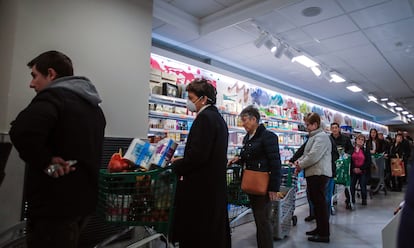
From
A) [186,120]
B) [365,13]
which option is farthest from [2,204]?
[365,13]

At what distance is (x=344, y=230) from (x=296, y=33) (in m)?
3.13

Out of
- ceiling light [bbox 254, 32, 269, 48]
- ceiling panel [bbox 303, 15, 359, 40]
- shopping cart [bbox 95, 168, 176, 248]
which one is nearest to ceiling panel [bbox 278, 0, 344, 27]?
ceiling panel [bbox 303, 15, 359, 40]

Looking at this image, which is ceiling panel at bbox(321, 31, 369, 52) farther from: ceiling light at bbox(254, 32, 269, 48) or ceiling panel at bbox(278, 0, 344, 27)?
ceiling light at bbox(254, 32, 269, 48)

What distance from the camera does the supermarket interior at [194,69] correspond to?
2291 mm

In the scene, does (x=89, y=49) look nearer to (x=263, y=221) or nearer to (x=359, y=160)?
(x=263, y=221)

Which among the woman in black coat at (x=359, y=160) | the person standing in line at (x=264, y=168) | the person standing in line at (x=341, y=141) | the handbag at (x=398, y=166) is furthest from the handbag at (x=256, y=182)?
the handbag at (x=398, y=166)

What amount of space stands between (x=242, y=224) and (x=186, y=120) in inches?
75.8

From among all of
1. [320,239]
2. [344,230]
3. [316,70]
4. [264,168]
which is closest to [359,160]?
[316,70]

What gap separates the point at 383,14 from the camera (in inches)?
147

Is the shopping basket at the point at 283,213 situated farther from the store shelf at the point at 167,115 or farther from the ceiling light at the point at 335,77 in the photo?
the ceiling light at the point at 335,77

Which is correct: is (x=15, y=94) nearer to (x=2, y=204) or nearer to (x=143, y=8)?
(x=2, y=204)

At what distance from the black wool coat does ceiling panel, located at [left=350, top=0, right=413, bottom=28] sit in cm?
301

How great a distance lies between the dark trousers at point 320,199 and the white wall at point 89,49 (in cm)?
222

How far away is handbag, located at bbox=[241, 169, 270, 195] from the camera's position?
2.58m
